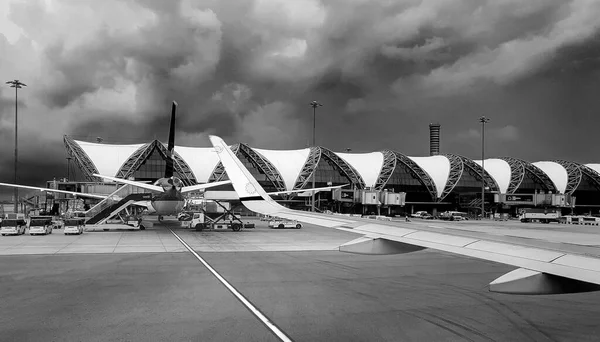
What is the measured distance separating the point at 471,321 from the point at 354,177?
270 ft

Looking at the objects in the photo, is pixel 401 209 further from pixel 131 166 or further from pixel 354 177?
pixel 131 166

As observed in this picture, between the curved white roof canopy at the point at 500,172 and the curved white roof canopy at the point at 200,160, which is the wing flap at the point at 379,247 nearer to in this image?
the curved white roof canopy at the point at 200,160

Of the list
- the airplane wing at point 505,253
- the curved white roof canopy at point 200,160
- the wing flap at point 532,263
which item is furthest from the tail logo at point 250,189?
the curved white roof canopy at point 200,160

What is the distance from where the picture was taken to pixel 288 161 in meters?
91.4

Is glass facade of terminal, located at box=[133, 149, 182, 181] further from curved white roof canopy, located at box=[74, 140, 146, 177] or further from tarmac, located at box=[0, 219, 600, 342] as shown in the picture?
tarmac, located at box=[0, 219, 600, 342]

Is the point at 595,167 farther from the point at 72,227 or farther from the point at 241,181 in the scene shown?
the point at 241,181

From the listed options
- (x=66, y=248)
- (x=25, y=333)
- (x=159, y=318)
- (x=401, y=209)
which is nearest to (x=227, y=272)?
(x=159, y=318)

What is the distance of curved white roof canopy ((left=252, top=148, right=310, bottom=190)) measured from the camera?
88312mm

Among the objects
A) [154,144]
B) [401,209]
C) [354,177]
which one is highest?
[154,144]

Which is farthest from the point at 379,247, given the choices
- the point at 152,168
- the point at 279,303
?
the point at 152,168

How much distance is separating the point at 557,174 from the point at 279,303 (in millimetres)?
108072

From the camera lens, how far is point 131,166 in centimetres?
8356

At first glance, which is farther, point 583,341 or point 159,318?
point 159,318

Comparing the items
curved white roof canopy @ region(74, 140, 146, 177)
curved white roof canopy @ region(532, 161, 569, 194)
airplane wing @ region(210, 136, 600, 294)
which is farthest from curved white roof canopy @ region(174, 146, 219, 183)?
airplane wing @ region(210, 136, 600, 294)
